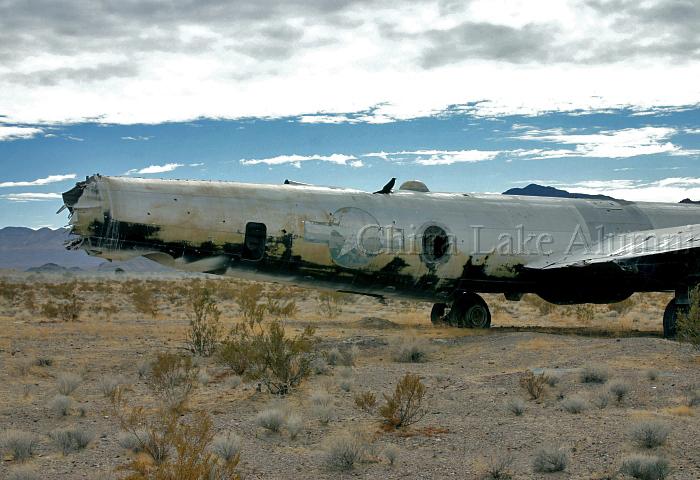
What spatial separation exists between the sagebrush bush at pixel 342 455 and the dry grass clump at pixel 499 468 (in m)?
1.50

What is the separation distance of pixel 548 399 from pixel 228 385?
5.76 meters

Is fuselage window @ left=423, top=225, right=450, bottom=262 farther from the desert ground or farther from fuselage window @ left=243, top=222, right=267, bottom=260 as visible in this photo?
fuselage window @ left=243, top=222, right=267, bottom=260

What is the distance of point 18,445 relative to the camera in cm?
873

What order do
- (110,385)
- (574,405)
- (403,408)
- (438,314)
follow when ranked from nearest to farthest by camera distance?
(574,405) → (403,408) → (110,385) → (438,314)

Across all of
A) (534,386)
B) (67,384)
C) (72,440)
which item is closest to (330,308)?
(67,384)

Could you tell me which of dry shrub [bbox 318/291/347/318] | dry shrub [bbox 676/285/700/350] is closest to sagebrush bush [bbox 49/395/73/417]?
dry shrub [bbox 676/285/700/350]

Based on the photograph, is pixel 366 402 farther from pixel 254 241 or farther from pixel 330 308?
pixel 330 308

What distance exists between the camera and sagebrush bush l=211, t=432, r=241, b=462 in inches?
337

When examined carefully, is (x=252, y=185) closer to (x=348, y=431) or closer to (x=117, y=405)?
(x=117, y=405)

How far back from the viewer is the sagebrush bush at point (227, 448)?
855 cm

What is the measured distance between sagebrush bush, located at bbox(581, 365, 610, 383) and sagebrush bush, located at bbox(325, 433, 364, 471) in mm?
5850

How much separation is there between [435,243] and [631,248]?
5.52 metres

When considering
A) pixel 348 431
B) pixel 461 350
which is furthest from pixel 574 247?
pixel 348 431

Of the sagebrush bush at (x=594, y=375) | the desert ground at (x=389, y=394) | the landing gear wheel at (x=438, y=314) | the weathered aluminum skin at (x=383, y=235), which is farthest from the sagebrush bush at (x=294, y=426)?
the landing gear wheel at (x=438, y=314)
